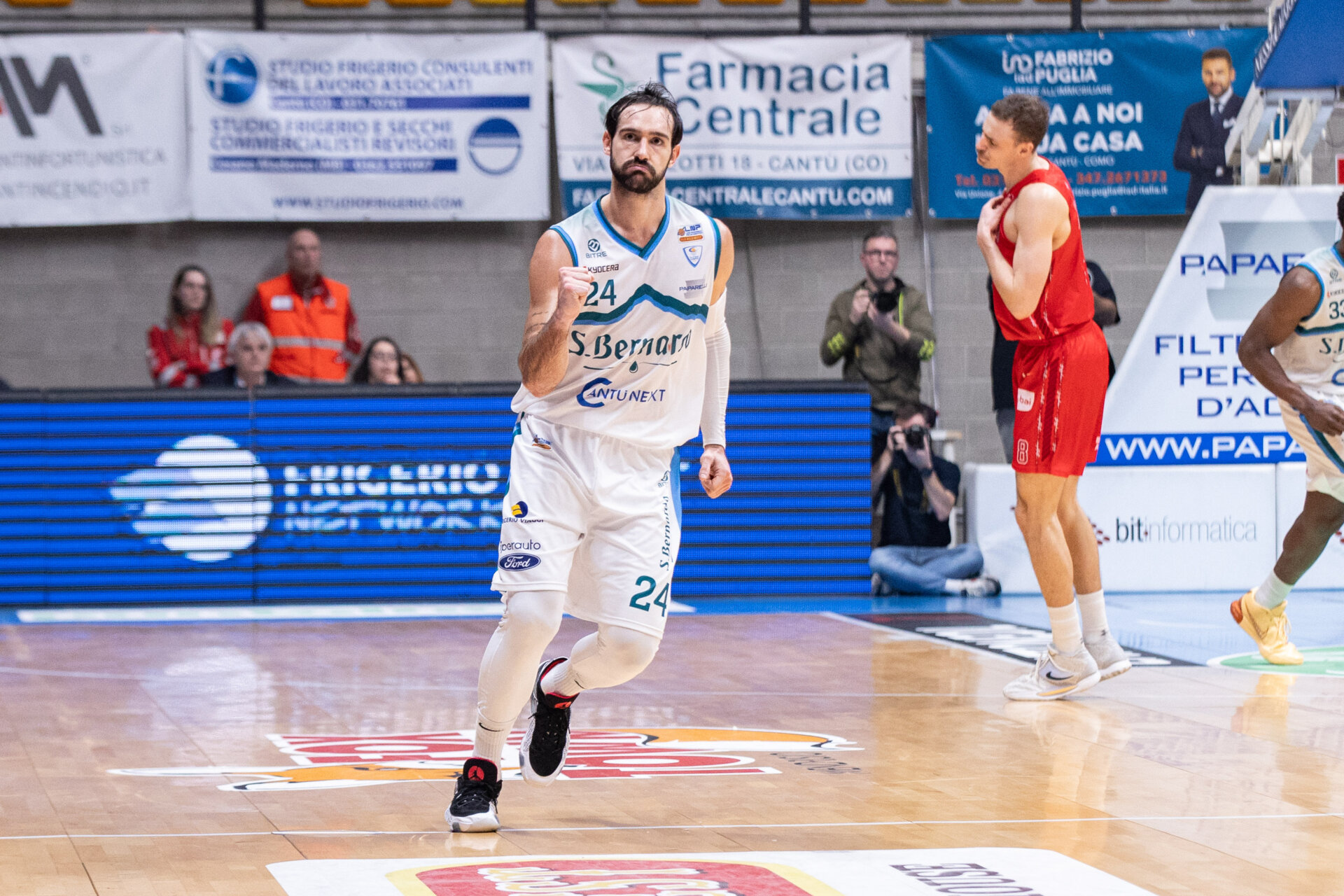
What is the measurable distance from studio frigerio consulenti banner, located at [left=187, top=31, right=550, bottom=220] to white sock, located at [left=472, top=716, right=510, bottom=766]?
8547mm

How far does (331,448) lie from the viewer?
9914 millimetres

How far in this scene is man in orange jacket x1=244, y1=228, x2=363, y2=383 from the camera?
11555mm

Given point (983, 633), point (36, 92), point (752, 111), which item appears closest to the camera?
point (983, 633)

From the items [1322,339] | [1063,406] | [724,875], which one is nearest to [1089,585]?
[1063,406]

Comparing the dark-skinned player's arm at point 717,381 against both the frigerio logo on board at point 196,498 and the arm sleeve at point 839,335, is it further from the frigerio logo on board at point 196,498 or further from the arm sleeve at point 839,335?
the arm sleeve at point 839,335

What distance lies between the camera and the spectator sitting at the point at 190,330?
11125mm

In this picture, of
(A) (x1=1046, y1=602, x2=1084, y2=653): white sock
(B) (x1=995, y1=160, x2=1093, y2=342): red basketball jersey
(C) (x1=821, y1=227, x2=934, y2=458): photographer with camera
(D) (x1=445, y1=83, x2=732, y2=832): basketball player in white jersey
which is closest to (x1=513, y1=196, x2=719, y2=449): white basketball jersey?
(D) (x1=445, y1=83, x2=732, y2=832): basketball player in white jersey

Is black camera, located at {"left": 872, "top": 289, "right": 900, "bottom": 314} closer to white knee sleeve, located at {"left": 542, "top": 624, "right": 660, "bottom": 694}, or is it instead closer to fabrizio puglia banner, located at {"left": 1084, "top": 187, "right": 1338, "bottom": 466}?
fabrizio puglia banner, located at {"left": 1084, "top": 187, "right": 1338, "bottom": 466}

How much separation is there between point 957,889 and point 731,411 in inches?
276

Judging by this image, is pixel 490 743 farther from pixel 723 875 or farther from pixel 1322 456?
pixel 1322 456

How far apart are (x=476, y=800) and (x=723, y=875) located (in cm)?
76

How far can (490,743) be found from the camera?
4.16 m

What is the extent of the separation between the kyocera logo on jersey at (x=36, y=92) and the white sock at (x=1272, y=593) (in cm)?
872

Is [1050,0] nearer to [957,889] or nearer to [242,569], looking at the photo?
[242,569]
